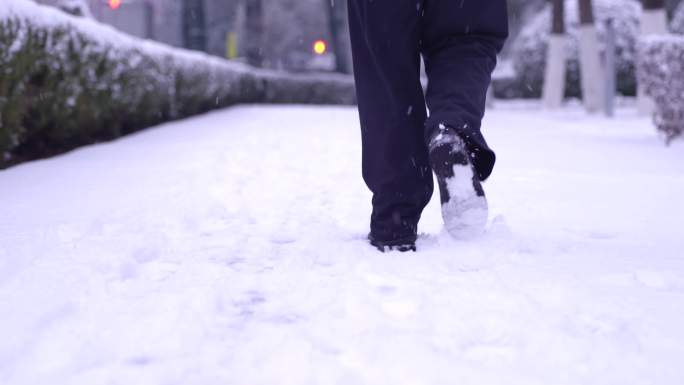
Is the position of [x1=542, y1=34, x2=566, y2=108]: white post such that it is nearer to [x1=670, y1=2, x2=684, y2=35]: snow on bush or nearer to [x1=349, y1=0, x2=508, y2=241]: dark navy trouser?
[x1=670, y1=2, x2=684, y2=35]: snow on bush

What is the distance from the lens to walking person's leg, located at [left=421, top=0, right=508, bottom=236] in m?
2.19

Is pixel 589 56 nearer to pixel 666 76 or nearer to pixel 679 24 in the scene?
pixel 679 24

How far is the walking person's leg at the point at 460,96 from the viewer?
7.18 feet

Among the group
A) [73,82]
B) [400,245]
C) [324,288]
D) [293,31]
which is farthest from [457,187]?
[293,31]

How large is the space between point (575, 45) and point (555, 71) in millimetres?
3002

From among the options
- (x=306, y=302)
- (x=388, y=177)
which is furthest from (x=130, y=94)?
(x=306, y=302)

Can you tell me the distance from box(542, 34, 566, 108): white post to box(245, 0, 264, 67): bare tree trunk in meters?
10.4

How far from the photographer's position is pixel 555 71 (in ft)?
41.7

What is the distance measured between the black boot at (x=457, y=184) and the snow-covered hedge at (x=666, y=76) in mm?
4274

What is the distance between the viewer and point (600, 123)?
955cm

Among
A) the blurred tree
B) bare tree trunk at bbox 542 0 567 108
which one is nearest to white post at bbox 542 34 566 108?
bare tree trunk at bbox 542 0 567 108

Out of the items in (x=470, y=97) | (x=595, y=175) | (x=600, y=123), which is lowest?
(x=600, y=123)

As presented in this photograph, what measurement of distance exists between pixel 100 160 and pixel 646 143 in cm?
480

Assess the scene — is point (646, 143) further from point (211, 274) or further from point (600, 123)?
point (211, 274)
